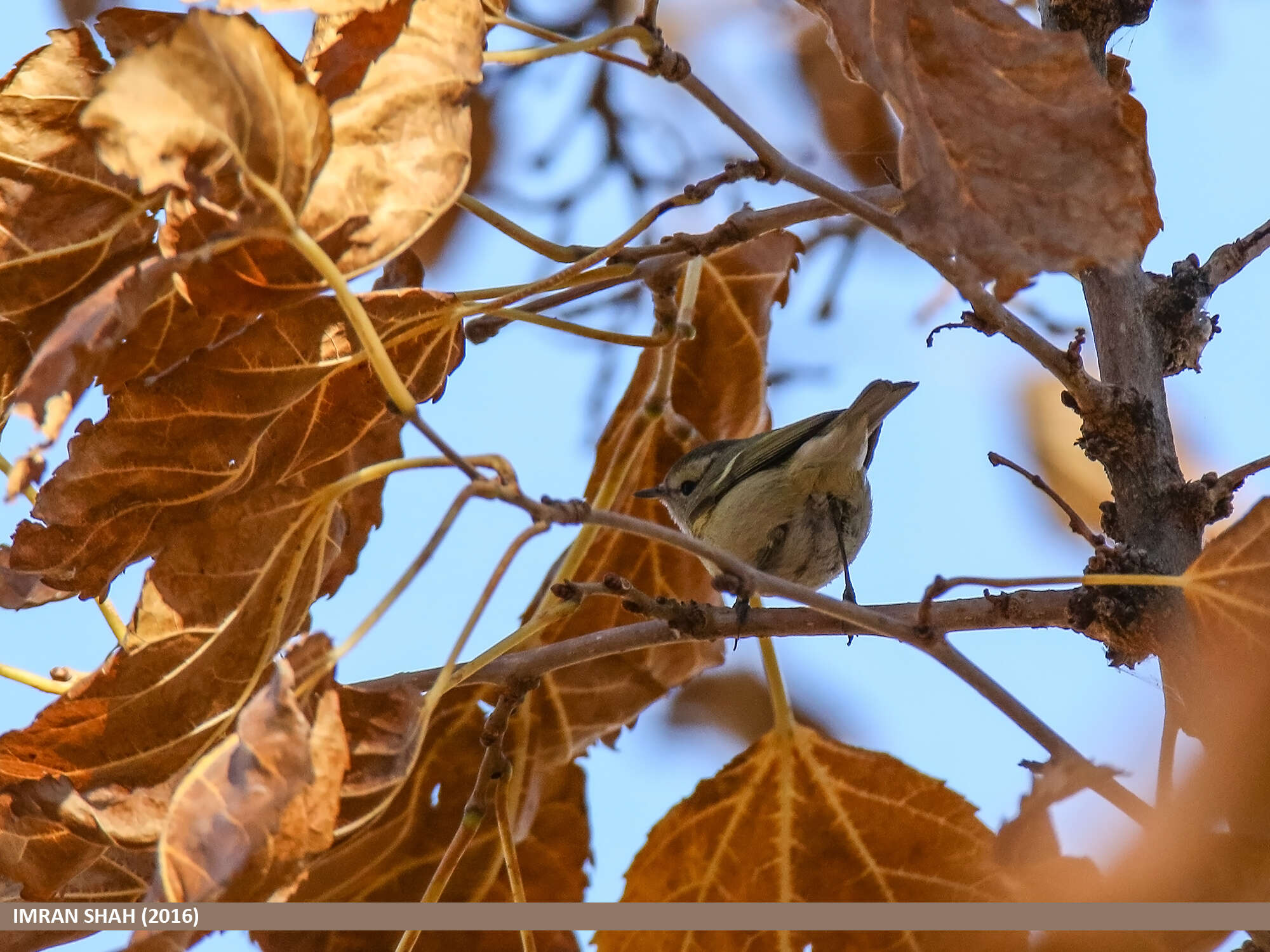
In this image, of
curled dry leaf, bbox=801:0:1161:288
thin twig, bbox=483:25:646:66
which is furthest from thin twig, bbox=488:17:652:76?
curled dry leaf, bbox=801:0:1161:288

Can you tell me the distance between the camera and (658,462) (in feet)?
Answer: 8.73

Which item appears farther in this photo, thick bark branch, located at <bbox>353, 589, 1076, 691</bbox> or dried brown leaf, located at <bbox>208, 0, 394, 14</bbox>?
thick bark branch, located at <bbox>353, 589, 1076, 691</bbox>

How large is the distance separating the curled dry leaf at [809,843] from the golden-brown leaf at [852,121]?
1272mm

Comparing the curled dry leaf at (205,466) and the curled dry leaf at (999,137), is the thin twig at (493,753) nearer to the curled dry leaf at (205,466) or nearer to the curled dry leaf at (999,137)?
the curled dry leaf at (205,466)

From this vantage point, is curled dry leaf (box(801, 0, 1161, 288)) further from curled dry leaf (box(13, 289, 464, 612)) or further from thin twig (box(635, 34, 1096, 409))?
curled dry leaf (box(13, 289, 464, 612))

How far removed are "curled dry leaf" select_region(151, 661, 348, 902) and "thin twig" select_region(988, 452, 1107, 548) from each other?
1120 mm

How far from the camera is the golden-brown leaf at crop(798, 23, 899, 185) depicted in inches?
107

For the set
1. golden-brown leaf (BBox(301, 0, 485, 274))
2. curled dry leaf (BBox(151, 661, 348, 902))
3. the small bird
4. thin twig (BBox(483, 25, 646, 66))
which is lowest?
curled dry leaf (BBox(151, 661, 348, 902))

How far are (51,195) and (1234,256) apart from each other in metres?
1.76

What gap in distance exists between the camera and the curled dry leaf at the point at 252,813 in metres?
1.22

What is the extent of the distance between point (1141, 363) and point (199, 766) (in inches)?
57.9

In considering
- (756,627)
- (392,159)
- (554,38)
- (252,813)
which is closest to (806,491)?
(756,627)

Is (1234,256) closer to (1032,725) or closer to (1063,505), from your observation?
(1063,505)

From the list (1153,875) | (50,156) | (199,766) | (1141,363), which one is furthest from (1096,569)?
(50,156)
